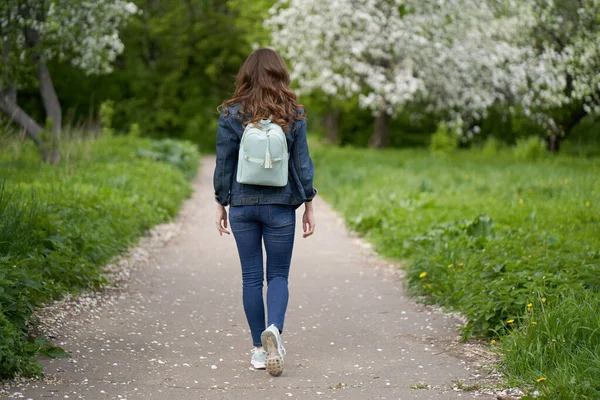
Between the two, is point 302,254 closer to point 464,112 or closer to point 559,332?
point 559,332

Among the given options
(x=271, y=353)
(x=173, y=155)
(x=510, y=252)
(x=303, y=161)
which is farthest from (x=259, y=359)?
(x=173, y=155)

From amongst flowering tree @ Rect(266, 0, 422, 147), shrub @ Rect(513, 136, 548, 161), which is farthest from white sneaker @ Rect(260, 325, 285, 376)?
shrub @ Rect(513, 136, 548, 161)

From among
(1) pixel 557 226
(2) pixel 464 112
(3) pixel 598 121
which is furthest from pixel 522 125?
(1) pixel 557 226

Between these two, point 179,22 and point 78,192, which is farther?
point 179,22

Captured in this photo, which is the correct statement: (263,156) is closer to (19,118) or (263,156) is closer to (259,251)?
(259,251)

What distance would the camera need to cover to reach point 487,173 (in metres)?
15.6

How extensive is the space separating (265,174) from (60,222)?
3.24m

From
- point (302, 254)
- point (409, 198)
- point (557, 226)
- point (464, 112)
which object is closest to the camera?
point (557, 226)

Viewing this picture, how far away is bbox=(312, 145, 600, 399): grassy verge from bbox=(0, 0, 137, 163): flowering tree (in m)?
5.18

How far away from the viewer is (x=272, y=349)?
14.8 ft

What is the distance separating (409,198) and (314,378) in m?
6.74

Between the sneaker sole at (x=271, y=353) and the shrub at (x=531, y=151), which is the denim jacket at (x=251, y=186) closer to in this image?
the sneaker sole at (x=271, y=353)

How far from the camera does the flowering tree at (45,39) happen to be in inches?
487

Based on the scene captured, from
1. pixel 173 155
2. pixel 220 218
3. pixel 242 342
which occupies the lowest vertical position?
pixel 242 342
